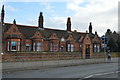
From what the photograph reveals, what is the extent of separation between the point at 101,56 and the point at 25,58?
17.0 m

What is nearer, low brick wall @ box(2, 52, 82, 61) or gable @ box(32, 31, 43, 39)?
low brick wall @ box(2, 52, 82, 61)

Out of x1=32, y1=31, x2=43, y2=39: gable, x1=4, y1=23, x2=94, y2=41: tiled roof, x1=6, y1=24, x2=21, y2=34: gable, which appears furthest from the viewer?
x1=32, y1=31, x2=43, y2=39: gable

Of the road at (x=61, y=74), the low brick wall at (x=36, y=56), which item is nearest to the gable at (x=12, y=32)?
the low brick wall at (x=36, y=56)

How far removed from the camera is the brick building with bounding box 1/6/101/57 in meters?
38.9

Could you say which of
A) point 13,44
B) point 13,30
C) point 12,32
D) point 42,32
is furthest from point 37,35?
point 13,44

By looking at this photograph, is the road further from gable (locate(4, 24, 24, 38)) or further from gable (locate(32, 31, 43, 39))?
gable (locate(32, 31, 43, 39))

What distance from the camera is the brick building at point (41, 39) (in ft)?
128

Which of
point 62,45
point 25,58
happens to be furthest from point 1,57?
point 62,45

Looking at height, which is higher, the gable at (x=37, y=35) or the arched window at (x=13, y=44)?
the gable at (x=37, y=35)

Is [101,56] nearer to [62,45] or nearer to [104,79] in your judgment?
[62,45]

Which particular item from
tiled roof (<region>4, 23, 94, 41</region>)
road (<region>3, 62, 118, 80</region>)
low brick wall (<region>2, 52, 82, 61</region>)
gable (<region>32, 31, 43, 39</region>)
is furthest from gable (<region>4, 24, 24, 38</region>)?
road (<region>3, 62, 118, 80</region>)

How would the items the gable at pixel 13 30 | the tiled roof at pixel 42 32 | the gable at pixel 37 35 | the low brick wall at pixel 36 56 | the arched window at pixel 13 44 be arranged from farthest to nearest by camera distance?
1. the gable at pixel 37 35
2. the tiled roof at pixel 42 32
3. the gable at pixel 13 30
4. the arched window at pixel 13 44
5. the low brick wall at pixel 36 56

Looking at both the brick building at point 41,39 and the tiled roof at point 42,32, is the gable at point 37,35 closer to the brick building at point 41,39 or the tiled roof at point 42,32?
the brick building at point 41,39

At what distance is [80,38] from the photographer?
55.7 m
